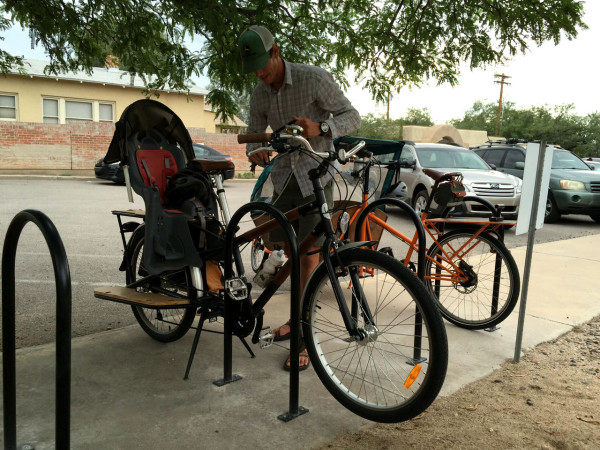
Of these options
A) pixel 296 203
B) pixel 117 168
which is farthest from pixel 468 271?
pixel 117 168

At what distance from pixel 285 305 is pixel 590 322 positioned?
2762 millimetres

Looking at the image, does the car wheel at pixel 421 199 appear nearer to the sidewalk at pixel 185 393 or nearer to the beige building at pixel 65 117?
the sidewalk at pixel 185 393

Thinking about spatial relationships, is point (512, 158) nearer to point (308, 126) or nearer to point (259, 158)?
point (259, 158)

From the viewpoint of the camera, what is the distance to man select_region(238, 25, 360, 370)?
3.35 meters

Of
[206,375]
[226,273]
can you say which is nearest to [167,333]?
[206,375]

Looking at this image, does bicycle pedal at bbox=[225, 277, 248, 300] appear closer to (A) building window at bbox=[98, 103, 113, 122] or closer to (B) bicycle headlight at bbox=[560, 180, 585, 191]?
(B) bicycle headlight at bbox=[560, 180, 585, 191]

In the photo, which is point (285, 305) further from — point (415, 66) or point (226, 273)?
point (415, 66)

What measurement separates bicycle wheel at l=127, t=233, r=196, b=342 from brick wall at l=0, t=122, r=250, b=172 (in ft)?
63.8

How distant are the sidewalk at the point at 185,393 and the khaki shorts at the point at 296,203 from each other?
2.79 ft

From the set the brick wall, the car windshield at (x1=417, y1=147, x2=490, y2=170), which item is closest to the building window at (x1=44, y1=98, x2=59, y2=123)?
the brick wall

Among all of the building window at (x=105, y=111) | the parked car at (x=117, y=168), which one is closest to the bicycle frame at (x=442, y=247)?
the parked car at (x=117, y=168)

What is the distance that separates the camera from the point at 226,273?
3180 mm

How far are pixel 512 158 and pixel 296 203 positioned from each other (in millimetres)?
10682

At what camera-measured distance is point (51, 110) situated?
24.6 m
